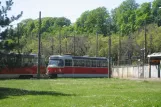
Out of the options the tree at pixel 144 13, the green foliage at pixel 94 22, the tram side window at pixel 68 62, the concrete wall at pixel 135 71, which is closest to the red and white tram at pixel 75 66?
the tram side window at pixel 68 62

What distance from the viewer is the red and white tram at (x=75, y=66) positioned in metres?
48.7

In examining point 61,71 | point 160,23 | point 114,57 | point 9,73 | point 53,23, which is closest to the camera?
point 9,73

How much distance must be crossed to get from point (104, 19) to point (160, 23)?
20.7 metres

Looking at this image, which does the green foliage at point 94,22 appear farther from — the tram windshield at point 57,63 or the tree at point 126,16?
the tram windshield at point 57,63

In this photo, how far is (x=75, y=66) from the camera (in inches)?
1982

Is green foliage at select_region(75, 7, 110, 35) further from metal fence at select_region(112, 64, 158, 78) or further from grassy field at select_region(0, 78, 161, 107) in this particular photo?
grassy field at select_region(0, 78, 161, 107)

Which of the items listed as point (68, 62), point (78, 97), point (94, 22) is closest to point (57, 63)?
point (68, 62)

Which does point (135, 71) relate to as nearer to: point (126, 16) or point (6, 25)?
point (6, 25)

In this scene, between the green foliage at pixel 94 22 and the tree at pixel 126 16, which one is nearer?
the tree at pixel 126 16

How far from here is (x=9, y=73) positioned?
4512 centimetres

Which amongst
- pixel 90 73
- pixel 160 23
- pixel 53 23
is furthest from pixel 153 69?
pixel 53 23

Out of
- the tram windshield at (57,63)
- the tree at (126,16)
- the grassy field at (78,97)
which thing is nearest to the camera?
the grassy field at (78,97)

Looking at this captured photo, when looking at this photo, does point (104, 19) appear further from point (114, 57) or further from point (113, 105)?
point (113, 105)

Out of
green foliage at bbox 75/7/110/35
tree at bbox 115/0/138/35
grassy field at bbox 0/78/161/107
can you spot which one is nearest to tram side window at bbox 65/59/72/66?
grassy field at bbox 0/78/161/107
